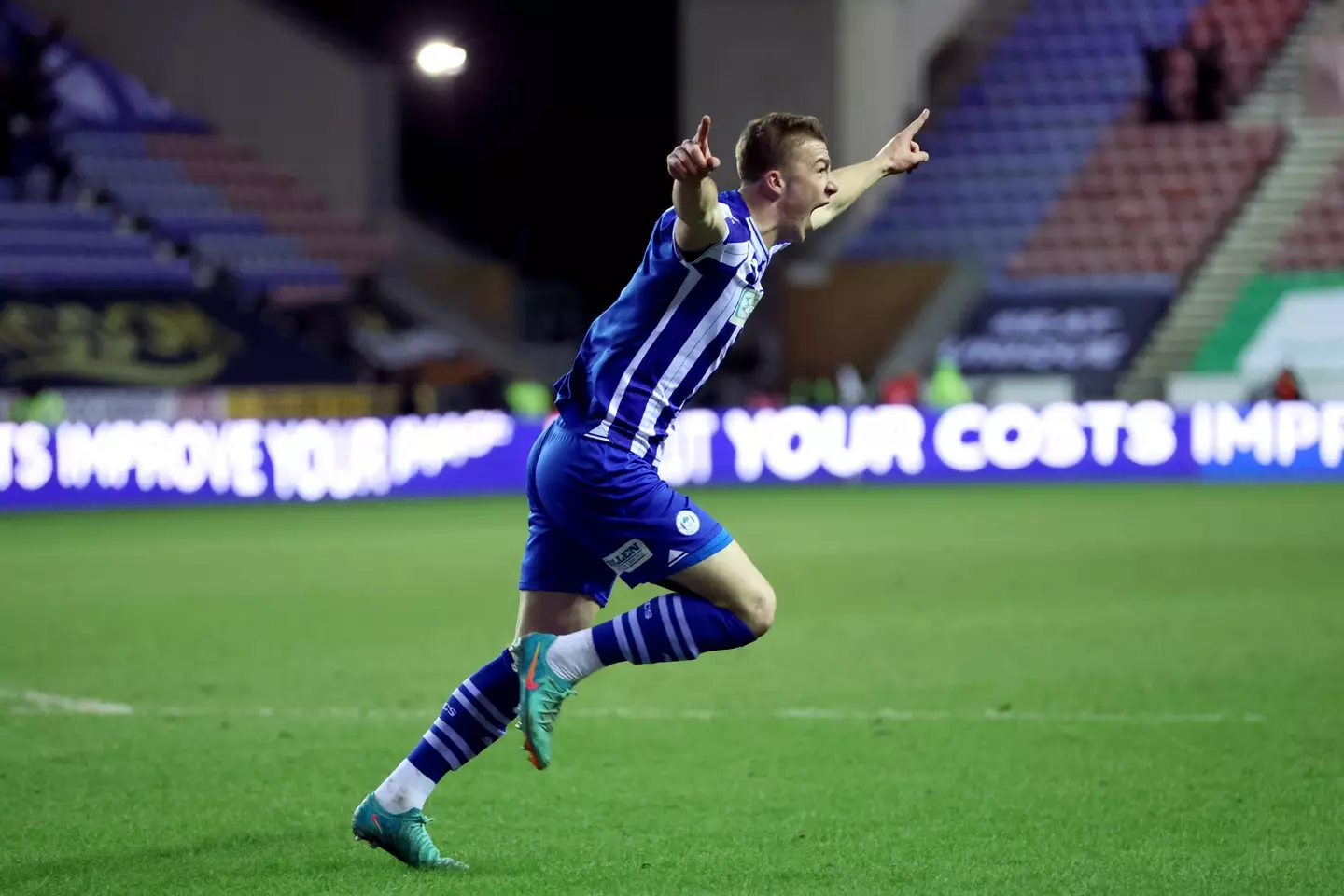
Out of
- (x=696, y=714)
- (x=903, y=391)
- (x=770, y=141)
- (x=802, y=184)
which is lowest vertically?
(x=696, y=714)

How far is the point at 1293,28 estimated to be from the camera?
29969 mm

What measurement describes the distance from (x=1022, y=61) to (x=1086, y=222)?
13.0 feet

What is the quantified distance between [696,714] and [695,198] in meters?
3.60

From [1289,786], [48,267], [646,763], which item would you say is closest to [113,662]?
[646,763]

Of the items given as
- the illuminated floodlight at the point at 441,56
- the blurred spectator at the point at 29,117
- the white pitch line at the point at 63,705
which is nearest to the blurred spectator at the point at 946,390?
the blurred spectator at the point at 29,117

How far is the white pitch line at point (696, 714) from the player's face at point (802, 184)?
2.98m

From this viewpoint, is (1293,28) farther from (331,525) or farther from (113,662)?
(113,662)

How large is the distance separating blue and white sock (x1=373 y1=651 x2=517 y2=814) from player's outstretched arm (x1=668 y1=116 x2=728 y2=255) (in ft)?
3.91

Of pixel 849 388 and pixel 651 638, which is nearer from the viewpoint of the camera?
pixel 651 638

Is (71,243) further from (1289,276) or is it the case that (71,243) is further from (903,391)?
(1289,276)

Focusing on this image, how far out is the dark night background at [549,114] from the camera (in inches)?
1128

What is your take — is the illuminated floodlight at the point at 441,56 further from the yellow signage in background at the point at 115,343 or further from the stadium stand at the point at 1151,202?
the stadium stand at the point at 1151,202

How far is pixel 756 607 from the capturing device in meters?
4.63

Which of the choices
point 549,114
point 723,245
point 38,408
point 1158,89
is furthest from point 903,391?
point 723,245
